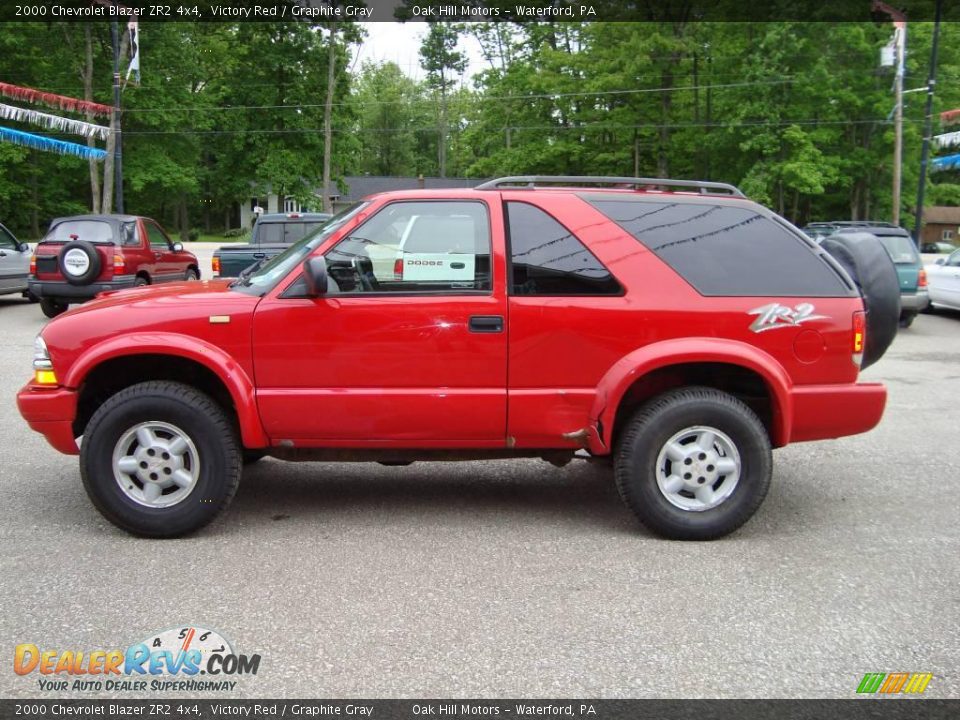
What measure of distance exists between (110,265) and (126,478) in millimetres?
10289

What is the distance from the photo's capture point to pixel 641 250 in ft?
14.8

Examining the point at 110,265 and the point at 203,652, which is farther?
the point at 110,265

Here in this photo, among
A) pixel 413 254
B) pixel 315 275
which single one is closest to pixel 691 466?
pixel 413 254

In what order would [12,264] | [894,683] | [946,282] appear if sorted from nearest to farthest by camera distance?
[894,683] → [946,282] → [12,264]

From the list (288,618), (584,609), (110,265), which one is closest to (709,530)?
(584,609)

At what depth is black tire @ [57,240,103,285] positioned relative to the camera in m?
13.2

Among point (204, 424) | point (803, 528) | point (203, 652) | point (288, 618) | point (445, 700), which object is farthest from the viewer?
point (803, 528)

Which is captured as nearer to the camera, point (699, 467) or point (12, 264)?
point (699, 467)

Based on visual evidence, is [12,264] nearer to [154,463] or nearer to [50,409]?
[50,409]

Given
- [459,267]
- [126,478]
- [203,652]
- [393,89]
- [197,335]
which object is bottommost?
[203,652]

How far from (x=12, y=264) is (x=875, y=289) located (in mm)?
15743

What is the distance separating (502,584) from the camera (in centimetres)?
390

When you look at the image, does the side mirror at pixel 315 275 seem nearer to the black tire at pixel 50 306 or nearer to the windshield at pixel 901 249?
the black tire at pixel 50 306

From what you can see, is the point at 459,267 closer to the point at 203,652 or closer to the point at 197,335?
the point at 197,335
